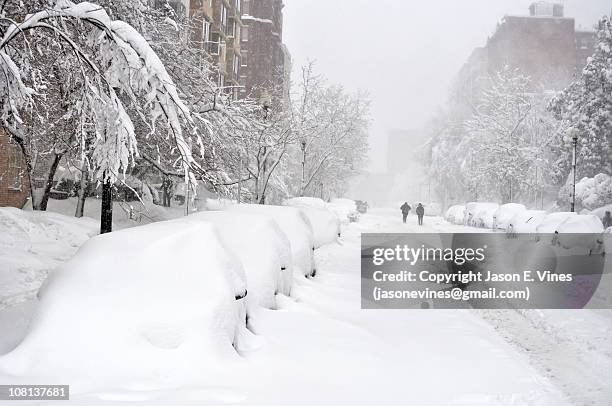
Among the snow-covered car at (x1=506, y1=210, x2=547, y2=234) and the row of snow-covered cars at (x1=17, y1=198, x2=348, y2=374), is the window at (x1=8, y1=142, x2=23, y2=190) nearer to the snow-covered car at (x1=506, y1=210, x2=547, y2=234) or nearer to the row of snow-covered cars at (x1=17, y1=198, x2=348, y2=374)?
the row of snow-covered cars at (x1=17, y1=198, x2=348, y2=374)

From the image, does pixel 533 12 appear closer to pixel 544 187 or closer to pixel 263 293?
pixel 544 187

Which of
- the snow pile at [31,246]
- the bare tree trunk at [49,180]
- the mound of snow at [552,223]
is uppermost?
the bare tree trunk at [49,180]

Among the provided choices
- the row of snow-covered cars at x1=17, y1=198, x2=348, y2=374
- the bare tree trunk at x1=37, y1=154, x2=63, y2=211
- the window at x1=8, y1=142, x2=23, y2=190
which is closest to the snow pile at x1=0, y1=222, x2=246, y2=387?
the row of snow-covered cars at x1=17, y1=198, x2=348, y2=374

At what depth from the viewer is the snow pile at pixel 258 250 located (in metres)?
7.72

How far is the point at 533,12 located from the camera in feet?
265

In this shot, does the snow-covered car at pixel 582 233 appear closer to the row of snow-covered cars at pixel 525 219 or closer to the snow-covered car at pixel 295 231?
the row of snow-covered cars at pixel 525 219

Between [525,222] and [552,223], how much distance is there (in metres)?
4.33

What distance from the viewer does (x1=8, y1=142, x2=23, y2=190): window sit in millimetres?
18036

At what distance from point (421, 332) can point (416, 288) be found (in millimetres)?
4425

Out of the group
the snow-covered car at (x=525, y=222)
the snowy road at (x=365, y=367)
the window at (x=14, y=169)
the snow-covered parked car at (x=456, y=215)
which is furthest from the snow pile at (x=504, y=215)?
the window at (x=14, y=169)

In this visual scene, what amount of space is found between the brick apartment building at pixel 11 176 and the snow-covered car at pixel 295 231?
915cm

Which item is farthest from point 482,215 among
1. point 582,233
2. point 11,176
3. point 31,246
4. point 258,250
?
point 258,250

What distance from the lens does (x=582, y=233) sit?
18891 mm

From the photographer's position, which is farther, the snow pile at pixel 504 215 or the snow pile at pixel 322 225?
the snow pile at pixel 504 215
